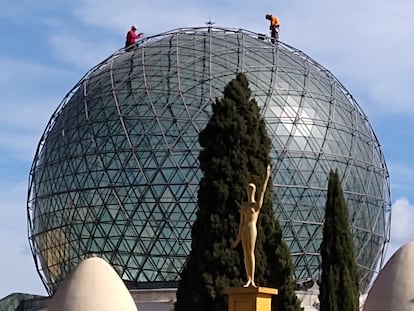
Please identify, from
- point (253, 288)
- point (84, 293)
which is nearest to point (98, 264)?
point (84, 293)

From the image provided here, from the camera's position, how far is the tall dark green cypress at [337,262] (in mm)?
34250

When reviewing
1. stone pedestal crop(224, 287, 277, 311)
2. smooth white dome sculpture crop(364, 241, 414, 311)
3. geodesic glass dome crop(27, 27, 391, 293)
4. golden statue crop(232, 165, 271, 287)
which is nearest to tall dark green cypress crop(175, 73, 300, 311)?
smooth white dome sculpture crop(364, 241, 414, 311)

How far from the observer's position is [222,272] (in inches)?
1281

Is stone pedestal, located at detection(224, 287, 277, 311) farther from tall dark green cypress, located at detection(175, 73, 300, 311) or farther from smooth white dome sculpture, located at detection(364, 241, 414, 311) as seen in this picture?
smooth white dome sculpture, located at detection(364, 241, 414, 311)

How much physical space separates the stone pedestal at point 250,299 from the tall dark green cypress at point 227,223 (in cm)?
655

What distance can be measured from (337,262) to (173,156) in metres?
17.1

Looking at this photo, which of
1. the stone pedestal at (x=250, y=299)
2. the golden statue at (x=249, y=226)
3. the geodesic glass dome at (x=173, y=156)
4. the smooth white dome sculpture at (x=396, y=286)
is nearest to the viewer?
the stone pedestal at (x=250, y=299)

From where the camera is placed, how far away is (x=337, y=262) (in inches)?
1375

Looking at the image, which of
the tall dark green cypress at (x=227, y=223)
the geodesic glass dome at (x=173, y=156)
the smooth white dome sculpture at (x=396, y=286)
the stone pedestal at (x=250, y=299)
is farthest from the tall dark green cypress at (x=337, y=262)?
the geodesic glass dome at (x=173, y=156)

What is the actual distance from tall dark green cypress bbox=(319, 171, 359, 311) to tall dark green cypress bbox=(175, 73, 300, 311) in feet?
4.64

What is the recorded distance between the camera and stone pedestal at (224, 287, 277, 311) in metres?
25.2

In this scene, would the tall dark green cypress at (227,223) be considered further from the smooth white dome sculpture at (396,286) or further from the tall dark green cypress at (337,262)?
the smooth white dome sculpture at (396,286)

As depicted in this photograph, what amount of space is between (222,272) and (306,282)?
17.1 meters

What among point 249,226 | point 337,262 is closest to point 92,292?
point 337,262
